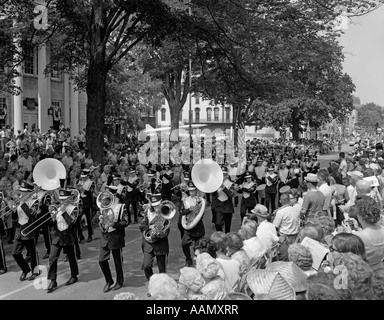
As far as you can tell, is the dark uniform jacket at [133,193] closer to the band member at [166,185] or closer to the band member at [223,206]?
the band member at [166,185]

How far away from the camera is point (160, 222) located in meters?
8.34

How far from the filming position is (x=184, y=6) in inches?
659

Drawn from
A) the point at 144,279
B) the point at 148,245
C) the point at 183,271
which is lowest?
the point at 144,279

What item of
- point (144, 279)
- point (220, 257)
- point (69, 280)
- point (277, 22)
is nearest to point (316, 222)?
point (220, 257)

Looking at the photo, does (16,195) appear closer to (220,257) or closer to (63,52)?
(220,257)

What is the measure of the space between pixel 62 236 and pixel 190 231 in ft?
7.59

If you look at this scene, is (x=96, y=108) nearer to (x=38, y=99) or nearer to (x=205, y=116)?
(x=38, y=99)

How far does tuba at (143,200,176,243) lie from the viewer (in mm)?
8242

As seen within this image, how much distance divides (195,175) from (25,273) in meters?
3.88

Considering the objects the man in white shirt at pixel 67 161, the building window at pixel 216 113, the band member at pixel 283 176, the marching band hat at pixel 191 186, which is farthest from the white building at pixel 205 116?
the marching band hat at pixel 191 186

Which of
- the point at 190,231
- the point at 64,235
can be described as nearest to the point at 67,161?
the point at 64,235

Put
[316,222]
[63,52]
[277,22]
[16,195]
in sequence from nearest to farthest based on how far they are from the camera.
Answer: [316,222]
[16,195]
[277,22]
[63,52]

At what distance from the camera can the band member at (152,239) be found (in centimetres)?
826

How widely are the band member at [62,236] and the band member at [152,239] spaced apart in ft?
4.52
